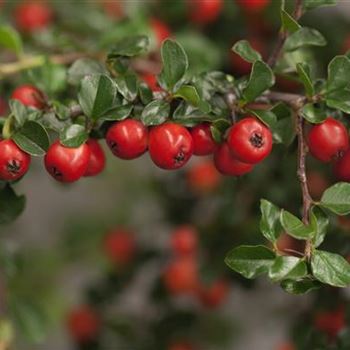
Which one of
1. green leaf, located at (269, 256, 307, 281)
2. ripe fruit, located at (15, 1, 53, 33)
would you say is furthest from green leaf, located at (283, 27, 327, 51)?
ripe fruit, located at (15, 1, 53, 33)

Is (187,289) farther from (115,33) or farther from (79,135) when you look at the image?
(79,135)

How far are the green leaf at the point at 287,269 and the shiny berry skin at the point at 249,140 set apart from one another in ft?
0.31

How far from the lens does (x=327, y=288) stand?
35.0 inches

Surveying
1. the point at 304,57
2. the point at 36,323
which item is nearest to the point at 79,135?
the point at 304,57

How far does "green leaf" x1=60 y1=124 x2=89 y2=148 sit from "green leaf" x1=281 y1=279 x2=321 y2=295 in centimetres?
22

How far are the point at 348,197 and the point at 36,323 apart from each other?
60cm

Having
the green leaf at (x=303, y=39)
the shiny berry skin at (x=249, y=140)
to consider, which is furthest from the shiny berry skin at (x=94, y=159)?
the green leaf at (x=303, y=39)

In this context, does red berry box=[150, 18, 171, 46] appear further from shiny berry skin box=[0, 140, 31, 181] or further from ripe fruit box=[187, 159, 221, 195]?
shiny berry skin box=[0, 140, 31, 181]

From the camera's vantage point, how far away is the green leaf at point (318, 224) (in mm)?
615

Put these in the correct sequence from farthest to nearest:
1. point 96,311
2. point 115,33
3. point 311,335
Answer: point 96,311
point 115,33
point 311,335

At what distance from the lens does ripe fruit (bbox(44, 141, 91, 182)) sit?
62 cm

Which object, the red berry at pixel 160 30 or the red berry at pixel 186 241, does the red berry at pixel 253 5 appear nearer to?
the red berry at pixel 160 30

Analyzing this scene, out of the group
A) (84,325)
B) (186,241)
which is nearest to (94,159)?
(186,241)

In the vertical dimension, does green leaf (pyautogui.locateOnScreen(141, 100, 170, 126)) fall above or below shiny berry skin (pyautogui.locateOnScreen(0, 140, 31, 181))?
above
